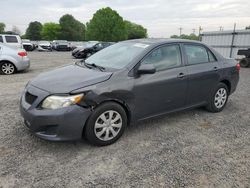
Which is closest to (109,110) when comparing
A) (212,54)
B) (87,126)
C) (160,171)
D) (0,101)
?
(87,126)

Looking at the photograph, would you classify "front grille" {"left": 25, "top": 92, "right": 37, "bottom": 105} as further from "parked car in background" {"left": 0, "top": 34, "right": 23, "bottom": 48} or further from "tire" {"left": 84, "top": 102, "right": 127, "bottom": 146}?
"parked car in background" {"left": 0, "top": 34, "right": 23, "bottom": 48}

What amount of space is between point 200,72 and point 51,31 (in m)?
80.1

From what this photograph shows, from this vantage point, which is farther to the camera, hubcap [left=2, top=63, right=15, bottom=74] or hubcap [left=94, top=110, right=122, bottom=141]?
hubcap [left=2, top=63, right=15, bottom=74]

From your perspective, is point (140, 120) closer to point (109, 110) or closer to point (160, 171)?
point (109, 110)

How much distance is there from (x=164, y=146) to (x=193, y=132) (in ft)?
2.53

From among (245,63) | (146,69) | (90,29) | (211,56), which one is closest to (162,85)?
(146,69)

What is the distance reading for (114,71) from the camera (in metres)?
3.22

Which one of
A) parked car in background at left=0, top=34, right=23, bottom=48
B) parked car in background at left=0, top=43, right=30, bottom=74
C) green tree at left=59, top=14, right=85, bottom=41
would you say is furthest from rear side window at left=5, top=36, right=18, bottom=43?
green tree at left=59, top=14, right=85, bottom=41

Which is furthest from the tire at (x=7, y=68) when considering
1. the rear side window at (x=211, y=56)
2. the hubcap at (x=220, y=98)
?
the hubcap at (x=220, y=98)

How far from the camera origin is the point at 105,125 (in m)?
3.10

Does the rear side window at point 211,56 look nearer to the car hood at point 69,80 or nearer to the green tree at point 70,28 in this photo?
the car hood at point 69,80

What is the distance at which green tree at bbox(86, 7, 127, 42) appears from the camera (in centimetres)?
5253

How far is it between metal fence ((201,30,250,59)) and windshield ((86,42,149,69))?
13893 millimetres

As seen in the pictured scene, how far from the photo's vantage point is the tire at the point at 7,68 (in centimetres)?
853
